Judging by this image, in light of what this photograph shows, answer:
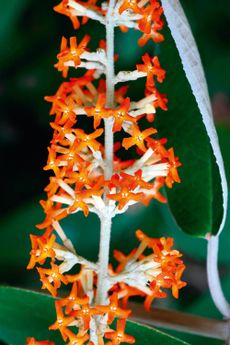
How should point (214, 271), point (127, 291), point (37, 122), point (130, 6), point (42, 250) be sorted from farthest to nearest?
point (37, 122), point (214, 271), point (127, 291), point (42, 250), point (130, 6)

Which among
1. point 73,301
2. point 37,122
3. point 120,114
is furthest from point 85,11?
point 37,122

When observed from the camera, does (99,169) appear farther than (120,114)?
Yes

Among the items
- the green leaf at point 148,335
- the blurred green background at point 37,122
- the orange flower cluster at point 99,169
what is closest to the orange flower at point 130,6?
the orange flower cluster at point 99,169

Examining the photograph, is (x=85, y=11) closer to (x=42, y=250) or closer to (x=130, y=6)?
(x=130, y=6)

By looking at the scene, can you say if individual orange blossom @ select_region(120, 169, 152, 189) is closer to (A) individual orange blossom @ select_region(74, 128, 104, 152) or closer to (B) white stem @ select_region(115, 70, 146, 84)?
(A) individual orange blossom @ select_region(74, 128, 104, 152)

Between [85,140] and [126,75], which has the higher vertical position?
[126,75]

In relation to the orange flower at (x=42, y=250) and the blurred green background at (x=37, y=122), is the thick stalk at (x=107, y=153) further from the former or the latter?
the blurred green background at (x=37, y=122)

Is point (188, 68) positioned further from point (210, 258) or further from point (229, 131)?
point (229, 131)
